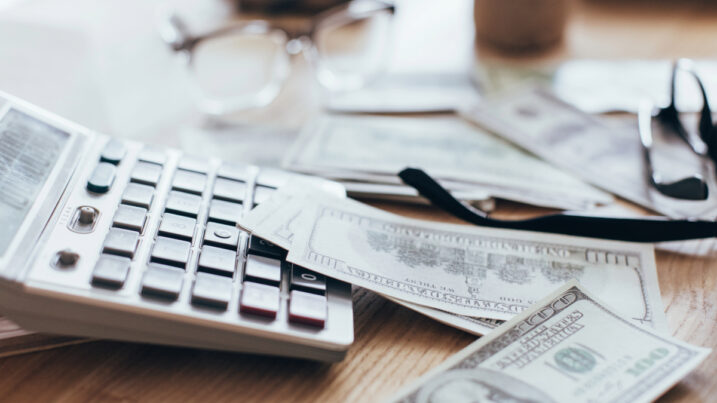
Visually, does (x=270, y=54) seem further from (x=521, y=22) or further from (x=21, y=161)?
(x=21, y=161)

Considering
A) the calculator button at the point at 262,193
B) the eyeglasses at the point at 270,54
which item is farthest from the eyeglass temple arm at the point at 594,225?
the eyeglasses at the point at 270,54

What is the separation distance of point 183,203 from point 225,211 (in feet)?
0.11

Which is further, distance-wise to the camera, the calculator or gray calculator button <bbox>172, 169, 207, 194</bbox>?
gray calculator button <bbox>172, 169, 207, 194</bbox>

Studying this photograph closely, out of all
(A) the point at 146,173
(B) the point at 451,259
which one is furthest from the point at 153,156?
(B) the point at 451,259

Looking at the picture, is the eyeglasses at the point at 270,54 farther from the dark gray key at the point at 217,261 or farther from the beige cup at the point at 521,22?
the dark gray key at the point at 217,261

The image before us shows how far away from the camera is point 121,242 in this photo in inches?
17.7

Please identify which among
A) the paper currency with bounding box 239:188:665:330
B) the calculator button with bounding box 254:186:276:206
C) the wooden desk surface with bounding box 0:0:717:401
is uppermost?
the paper currency with bounding box 239:188:665:330

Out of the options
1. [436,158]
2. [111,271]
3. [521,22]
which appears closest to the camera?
[111,271]

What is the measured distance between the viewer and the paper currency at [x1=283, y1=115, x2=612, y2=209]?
661 millimetres

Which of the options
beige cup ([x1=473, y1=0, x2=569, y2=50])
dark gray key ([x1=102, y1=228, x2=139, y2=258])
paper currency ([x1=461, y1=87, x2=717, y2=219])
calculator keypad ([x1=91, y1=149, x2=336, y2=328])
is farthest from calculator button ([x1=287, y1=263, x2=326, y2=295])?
beige cup ([x1=473, y1=0, x2=569, y2=50])

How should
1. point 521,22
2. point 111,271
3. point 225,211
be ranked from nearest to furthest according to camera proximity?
1. point 111,271
2. point 225,211
3. point 521,22

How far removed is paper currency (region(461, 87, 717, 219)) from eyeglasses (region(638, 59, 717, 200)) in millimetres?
12

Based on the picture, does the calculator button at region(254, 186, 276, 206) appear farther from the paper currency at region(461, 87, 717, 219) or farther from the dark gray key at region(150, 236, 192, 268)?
the paper currency at region(461, 87, 717, 219)

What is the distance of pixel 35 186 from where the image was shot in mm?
474
